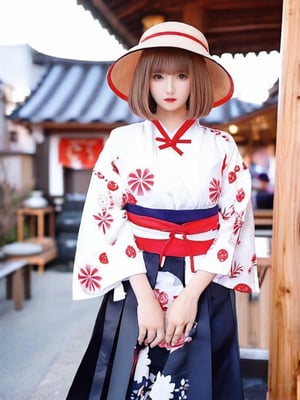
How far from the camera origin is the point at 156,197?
5.04 feet

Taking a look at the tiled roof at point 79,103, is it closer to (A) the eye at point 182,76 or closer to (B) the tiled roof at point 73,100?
(B) the tiled roof at point 73,100

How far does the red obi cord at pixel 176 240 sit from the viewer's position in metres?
1.54

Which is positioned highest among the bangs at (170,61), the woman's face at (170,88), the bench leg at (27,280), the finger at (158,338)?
the bangs at (170,61)

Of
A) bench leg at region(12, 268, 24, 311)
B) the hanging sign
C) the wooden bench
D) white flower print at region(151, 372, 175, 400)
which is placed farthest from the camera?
the hanging sign

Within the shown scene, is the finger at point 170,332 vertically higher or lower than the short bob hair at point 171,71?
lower

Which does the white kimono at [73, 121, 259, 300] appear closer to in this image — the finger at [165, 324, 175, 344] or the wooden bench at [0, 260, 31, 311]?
the finger at [165, 324, 175, 344]

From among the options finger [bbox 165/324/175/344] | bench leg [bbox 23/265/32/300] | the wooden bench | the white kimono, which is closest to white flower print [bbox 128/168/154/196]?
the white kimono

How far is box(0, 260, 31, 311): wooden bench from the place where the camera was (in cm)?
494

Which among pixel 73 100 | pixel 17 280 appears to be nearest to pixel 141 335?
pixel 17 280

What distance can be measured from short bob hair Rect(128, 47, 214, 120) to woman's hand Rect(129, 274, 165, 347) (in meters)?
0.57

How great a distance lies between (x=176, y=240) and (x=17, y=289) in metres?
3.98

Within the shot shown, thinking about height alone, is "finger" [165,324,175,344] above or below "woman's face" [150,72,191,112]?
below

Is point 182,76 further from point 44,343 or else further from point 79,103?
point 79,103

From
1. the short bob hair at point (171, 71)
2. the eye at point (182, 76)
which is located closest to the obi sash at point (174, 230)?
the short bob hair at point (171, 71)
